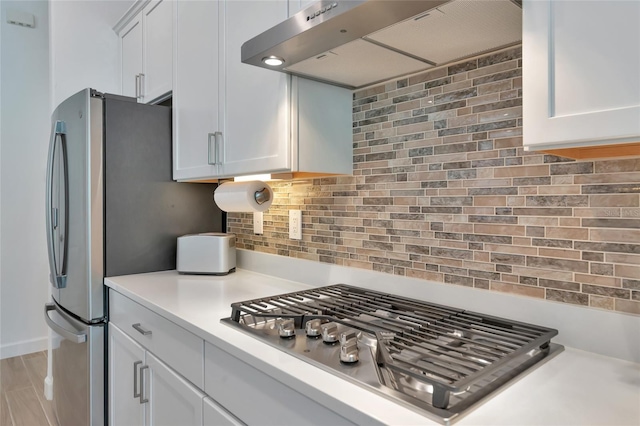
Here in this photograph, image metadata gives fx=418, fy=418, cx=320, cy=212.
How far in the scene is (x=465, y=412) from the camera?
69cm

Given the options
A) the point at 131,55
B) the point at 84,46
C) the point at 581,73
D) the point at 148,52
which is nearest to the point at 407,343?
the point at 581,73

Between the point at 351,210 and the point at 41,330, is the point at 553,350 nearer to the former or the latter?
the point at 351,210

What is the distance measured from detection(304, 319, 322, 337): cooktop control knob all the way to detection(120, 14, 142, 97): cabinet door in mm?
2038

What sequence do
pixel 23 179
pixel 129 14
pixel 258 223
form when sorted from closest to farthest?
1. pixel 258 223
2. pixel 129 14
3. pixel 23 179

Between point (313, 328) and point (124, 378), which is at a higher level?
point (313, 328)

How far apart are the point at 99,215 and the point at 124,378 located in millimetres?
725

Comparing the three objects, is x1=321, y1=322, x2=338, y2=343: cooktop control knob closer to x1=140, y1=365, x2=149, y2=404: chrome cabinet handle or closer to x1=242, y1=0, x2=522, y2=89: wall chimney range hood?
x1=242, y1=0, x2=522, y2=89: wall chimney range hood

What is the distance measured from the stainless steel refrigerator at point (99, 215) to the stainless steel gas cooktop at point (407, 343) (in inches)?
38.8

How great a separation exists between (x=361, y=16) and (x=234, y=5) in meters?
0.84

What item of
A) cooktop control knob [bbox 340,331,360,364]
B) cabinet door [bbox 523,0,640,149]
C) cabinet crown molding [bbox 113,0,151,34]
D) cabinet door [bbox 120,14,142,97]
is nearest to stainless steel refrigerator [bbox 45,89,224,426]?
cabinet door [bbox 120,14,142,97]

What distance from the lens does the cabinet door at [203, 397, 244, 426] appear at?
1.05m

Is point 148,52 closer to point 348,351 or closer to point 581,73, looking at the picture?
point 348,351

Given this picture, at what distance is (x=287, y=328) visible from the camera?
3.46 ft

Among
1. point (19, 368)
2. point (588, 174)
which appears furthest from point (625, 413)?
point (19, 368)
